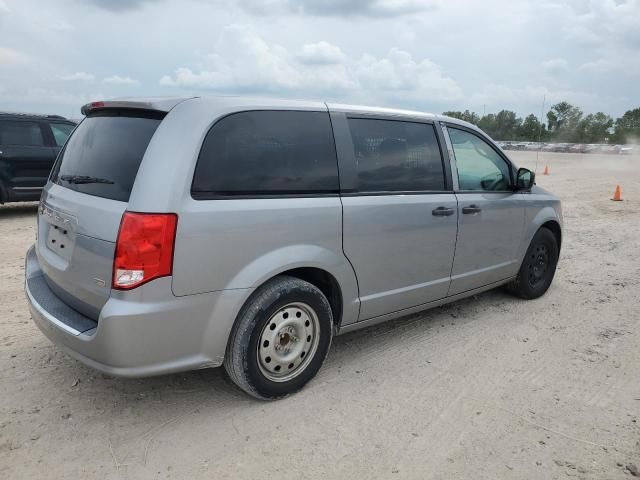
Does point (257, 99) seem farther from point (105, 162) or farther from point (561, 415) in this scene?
point (561, 415)

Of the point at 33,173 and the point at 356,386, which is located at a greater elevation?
the point at 33,173

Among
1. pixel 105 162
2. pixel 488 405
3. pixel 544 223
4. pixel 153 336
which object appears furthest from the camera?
pixel 544 223

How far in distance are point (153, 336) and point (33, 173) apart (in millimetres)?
7937

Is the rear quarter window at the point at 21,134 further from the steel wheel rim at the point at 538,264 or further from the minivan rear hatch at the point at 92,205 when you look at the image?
the steel wheel rim at the point at 538,264

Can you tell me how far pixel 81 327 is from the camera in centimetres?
277

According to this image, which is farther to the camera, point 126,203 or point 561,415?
point 561,415

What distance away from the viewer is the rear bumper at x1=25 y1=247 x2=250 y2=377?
8.50ft

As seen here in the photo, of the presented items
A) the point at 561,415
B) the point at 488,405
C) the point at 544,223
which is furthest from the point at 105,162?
the point at 544,223

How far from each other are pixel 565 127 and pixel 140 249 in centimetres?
8246

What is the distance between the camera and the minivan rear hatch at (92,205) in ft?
8.85

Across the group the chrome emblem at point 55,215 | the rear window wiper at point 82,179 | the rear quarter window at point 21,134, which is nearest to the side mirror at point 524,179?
the rear window wiper at point 82,179

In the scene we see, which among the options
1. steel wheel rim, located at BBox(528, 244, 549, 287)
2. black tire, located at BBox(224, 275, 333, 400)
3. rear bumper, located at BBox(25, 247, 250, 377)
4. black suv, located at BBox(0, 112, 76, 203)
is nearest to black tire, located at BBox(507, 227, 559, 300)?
steel wheel rim, located at BBox(528, 244, 549, 287)

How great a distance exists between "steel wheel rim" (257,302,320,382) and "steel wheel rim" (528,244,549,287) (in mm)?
2864

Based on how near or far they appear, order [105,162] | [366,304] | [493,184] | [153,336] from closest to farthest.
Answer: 1. [153,336]
2. [105,162]
3. [366,304]
4. [493,184]
